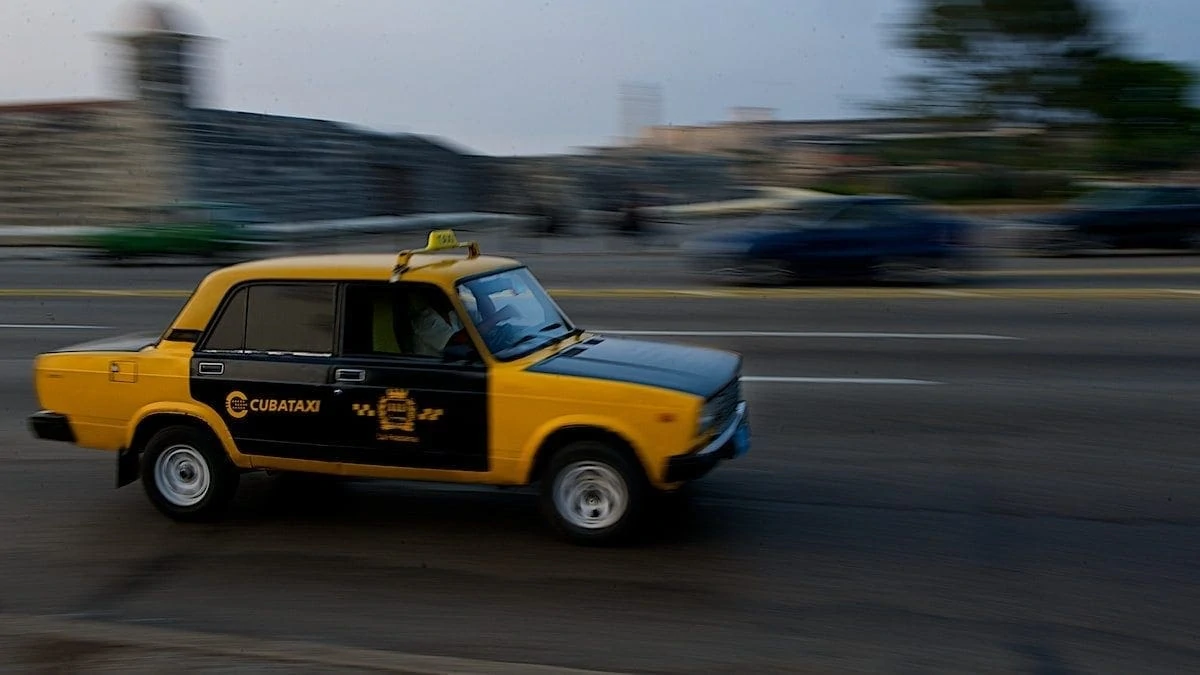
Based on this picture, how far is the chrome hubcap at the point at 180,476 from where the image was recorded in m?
6.81

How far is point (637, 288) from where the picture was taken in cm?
1905

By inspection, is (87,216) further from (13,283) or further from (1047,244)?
(1047,244)

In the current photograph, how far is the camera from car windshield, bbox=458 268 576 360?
21.0ft

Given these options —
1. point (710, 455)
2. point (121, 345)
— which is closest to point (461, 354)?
point (710, 455)

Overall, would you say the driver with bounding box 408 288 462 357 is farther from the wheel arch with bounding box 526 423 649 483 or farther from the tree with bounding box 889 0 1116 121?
the tree with bounding box 889 0 1116 121

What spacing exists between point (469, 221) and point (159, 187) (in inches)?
436

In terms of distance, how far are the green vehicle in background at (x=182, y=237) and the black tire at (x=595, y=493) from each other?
2226 cm

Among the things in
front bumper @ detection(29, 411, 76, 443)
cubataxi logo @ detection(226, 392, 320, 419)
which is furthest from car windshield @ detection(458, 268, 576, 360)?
front bumper @ detection(29, 411, 76, 443)

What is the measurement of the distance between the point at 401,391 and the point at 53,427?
230 centimetres

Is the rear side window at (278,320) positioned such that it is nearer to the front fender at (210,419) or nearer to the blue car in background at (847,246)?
the front fender at (210,419)

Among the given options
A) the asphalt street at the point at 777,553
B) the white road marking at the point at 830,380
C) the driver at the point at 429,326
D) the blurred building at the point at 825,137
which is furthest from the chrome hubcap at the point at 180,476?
the blurred building at the point at 825,137

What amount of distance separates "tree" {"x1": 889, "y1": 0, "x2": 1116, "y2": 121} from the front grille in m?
51.6

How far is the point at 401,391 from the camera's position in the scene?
6.29 meters

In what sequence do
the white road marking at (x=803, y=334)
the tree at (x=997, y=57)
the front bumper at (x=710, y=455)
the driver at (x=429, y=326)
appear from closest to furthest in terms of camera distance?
the front bumper at (x=710, y=455), the driver at (x=429, y=326), the white road marking at (x=803, y=334), the tree at (x=997, y=57)
